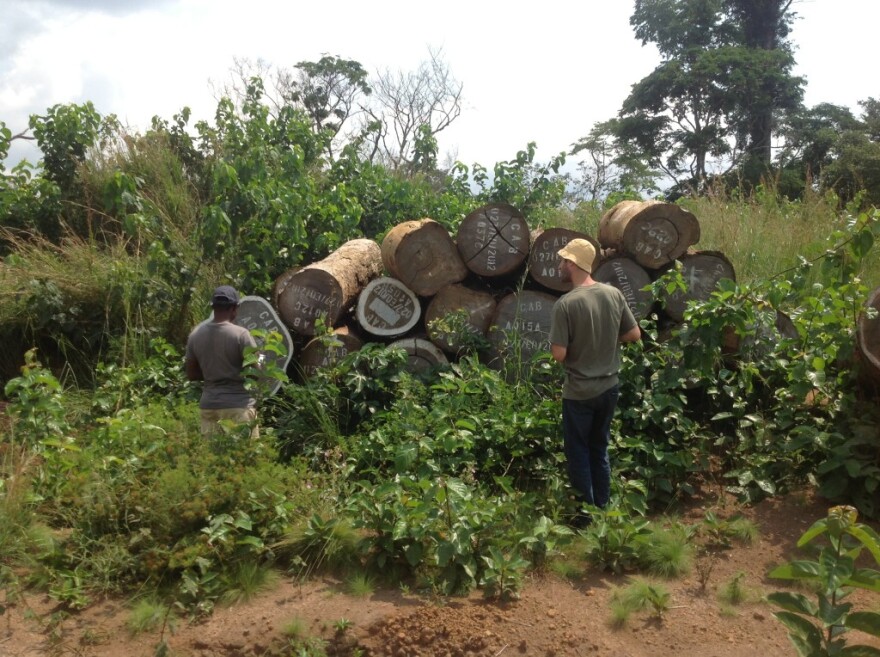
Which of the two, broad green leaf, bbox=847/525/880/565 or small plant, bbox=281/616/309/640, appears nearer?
broad green leaf, bbox=847/525/880/565

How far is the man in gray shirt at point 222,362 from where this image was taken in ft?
16.5

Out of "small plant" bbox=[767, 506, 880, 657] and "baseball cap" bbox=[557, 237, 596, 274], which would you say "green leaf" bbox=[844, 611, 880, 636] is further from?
"baseball cap" bbox=[557, 237, 596, 274]

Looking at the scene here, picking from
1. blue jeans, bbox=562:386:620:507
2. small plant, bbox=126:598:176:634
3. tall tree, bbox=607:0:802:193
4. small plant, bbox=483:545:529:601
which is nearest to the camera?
small plant, bbox=126:598:176:634

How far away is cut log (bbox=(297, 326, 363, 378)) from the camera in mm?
6184

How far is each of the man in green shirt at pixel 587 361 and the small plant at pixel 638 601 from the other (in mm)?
703

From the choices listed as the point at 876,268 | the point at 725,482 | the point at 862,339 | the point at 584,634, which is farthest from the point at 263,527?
the point at 876,268

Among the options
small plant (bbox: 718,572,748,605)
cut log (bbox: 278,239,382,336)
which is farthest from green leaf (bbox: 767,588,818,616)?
cut log (bbox: 278,239,382,336)

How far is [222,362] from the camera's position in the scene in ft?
16.5

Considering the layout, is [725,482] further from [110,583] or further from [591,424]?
[110,583]

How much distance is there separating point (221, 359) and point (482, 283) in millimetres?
2386

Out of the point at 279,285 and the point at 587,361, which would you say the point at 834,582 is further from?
the point at 279,285

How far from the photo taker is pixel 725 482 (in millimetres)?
5230

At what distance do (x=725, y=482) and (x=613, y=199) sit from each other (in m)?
5.46

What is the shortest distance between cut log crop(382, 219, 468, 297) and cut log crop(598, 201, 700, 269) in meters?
1.35
